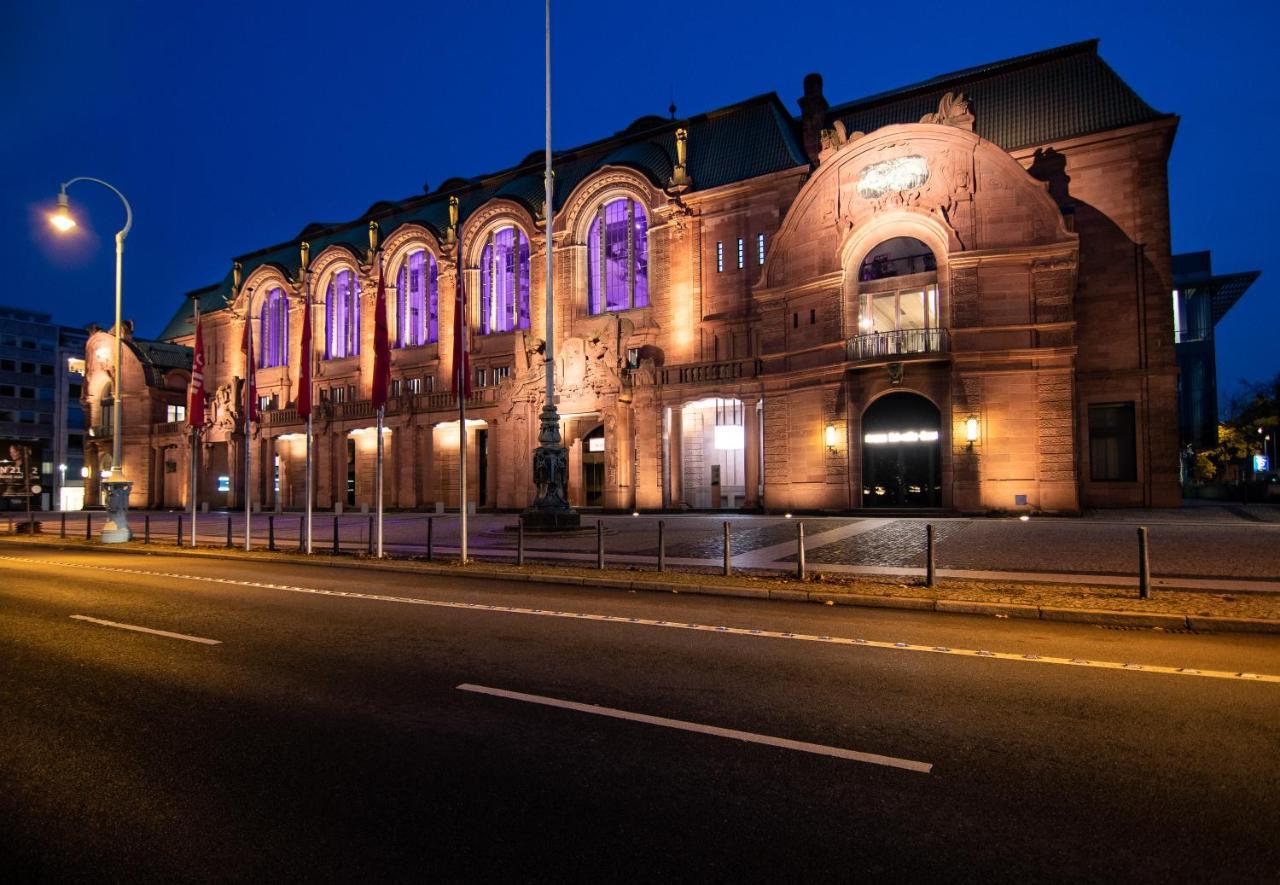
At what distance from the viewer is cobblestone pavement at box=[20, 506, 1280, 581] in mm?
14445

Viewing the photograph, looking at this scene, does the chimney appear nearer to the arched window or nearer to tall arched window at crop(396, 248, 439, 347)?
the arched window

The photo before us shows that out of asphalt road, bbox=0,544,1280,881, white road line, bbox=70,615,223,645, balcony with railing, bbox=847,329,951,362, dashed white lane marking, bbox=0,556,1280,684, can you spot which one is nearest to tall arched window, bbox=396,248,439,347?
balcony with railing, bbox=847,329,951,362

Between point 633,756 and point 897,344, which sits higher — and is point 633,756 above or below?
below

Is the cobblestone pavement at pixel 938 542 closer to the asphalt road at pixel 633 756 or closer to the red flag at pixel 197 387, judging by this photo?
the red flag at pixel 197 387

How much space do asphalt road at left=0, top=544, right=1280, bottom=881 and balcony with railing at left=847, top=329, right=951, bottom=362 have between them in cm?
2202

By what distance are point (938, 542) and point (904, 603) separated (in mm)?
8969

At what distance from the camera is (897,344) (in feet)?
98.0

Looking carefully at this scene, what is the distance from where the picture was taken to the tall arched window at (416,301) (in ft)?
163

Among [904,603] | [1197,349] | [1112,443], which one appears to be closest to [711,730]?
[904,603]

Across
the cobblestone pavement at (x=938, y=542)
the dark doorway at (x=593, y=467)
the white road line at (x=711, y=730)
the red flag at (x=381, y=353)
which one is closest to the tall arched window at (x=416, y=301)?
the dark doorway at (x=593, y=467)

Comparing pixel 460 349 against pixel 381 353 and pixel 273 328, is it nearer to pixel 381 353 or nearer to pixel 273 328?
pixel 381 353

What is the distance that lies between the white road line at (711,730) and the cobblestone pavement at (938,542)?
949 centimetres

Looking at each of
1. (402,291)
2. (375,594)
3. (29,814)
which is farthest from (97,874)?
(402,291)

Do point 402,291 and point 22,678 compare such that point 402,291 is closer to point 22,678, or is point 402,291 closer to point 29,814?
point 22,678
